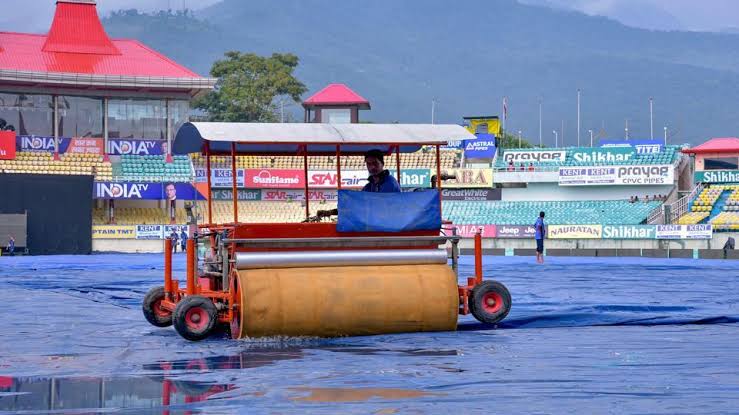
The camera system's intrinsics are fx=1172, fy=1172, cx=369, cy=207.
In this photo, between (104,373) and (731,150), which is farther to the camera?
(731,150)

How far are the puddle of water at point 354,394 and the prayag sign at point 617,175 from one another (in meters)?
51.7

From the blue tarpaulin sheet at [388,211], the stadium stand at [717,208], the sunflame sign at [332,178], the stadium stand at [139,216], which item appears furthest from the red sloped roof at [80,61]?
the blue tarpaulin sheet at [388,211]

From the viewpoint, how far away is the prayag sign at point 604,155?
6031cm

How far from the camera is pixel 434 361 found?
432 inches

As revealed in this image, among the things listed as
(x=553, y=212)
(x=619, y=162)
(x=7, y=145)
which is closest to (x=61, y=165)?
(x=7, y=145)

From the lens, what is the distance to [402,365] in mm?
10680

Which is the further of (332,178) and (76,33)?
(332,178)

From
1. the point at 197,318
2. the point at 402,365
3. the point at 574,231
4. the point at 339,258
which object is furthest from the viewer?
the point at 574,231

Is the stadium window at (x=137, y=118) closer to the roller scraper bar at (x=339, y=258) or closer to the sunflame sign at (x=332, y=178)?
the sunflame sign at (x=332, y=178)

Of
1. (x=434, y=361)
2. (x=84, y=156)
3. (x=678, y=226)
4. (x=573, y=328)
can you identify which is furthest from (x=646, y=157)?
(x=434, y=361)

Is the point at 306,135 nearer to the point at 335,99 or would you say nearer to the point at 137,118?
the point at 137,118

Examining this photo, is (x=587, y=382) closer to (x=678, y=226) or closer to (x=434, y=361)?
(x=434, y=361)

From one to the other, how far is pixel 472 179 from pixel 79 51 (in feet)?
68.8

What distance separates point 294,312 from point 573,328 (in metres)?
3.66
